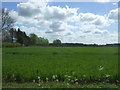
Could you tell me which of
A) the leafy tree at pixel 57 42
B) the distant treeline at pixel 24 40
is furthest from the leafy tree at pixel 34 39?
the leafy tree at pixel 57 42

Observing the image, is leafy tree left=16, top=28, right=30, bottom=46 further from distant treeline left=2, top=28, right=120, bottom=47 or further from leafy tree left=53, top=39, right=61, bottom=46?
leafy tree left=53, top=39, right=61, bottom=46

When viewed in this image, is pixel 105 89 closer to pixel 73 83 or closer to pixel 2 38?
pixel 73 83

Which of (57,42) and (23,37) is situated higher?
(23,37)

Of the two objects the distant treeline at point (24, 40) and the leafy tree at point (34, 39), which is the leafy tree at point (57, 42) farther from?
the leafy tree at point (34, 39)

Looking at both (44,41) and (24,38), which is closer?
(44,41)

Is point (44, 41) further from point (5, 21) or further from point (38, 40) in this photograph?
point (5, 21)

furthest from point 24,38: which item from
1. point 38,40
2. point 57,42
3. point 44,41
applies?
point 57,42

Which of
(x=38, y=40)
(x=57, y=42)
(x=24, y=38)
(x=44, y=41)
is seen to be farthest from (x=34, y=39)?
(x=57, y=42)

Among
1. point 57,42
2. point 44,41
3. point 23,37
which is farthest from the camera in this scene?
point 23,37

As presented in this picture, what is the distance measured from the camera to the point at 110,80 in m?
5.92

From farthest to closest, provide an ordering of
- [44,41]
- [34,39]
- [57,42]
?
[34,39] < [44,41] < [57,42]

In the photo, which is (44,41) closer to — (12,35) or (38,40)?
(38,40)

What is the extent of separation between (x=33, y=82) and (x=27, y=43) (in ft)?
9.27

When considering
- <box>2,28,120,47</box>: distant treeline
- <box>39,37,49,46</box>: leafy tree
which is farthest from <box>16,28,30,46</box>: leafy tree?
<box>39,37,49,46</box>: leafy tree
